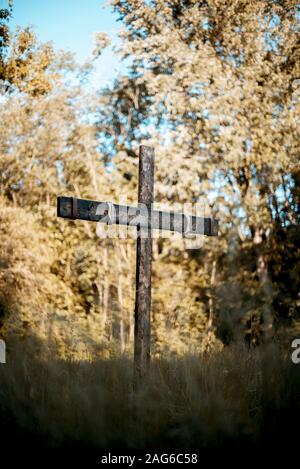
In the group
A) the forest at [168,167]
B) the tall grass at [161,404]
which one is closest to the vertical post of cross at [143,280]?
the tall grass at [161,404]

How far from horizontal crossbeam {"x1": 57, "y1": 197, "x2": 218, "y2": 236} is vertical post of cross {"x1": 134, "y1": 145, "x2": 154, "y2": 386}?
8 cm

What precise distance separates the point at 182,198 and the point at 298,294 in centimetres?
328

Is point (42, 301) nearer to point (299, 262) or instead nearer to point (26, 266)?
point (26, 266)

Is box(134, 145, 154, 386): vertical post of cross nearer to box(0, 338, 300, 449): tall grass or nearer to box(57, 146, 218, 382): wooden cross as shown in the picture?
box(57, 146, 218, 382): wooden cross

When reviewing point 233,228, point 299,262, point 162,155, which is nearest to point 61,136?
point 162,155

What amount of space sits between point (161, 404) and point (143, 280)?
4.19ft

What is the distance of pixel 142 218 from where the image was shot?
462 centimetres

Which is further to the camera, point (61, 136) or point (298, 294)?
point (61, 136)

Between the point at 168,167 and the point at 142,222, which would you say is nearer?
the point at 142,222

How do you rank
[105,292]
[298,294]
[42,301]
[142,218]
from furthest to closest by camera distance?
[105,292], [42,301], [298,294], [142,218]

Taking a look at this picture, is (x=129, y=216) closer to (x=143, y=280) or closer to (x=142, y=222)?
(x=142, y=222)

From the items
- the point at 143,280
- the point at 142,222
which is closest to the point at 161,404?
the point at 143,280

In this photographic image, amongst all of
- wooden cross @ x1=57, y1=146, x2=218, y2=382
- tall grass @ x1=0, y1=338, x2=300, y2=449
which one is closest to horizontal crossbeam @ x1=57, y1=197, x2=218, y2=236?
wooden cross @ x1=57, y1=146, x2=218, y2=382

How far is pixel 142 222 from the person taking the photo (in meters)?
4.61
